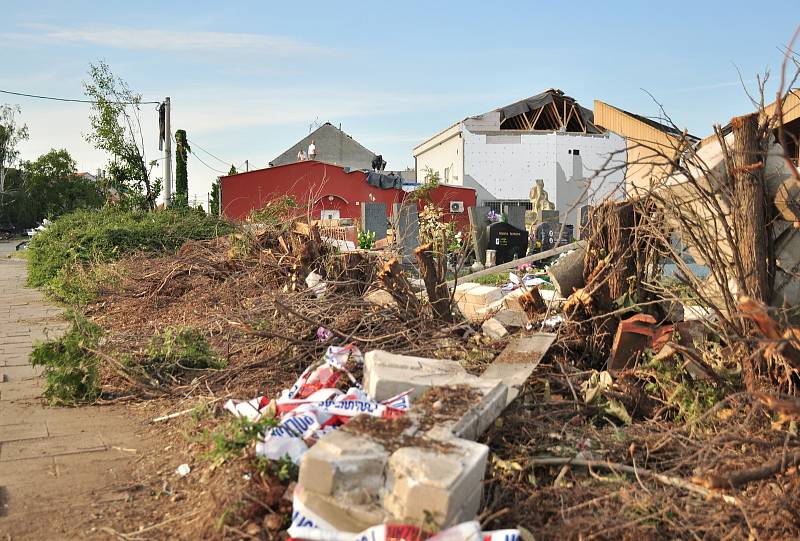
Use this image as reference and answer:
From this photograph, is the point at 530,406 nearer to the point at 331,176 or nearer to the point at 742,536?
the point at 742,536

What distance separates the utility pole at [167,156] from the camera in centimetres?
2848

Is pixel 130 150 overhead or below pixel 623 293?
overhead

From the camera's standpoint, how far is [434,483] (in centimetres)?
300

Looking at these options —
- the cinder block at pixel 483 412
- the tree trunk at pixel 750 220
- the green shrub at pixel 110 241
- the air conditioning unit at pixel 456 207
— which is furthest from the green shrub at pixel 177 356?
the air conditioning unit at pixel 456 207

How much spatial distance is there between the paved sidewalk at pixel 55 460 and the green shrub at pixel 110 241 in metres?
8.67

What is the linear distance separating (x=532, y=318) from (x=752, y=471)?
337 centimetres

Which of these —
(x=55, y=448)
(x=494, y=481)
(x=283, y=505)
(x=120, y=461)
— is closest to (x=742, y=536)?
(x=494, y=481)

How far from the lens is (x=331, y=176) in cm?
3569

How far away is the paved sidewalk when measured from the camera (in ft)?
12.9

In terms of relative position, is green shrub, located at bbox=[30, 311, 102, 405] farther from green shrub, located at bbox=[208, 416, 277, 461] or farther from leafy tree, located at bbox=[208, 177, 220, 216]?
leafy tree, located at bbox=[208, 177, 220, 216]

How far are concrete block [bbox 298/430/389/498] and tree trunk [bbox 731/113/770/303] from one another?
2802 millimetres

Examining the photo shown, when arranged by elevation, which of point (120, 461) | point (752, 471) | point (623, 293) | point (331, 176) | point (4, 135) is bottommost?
point (120, 461)

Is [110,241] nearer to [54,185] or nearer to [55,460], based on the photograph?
[55,460]

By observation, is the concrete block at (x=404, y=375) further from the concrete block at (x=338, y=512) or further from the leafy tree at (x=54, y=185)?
the leafy tree at (x=54, y=185)
